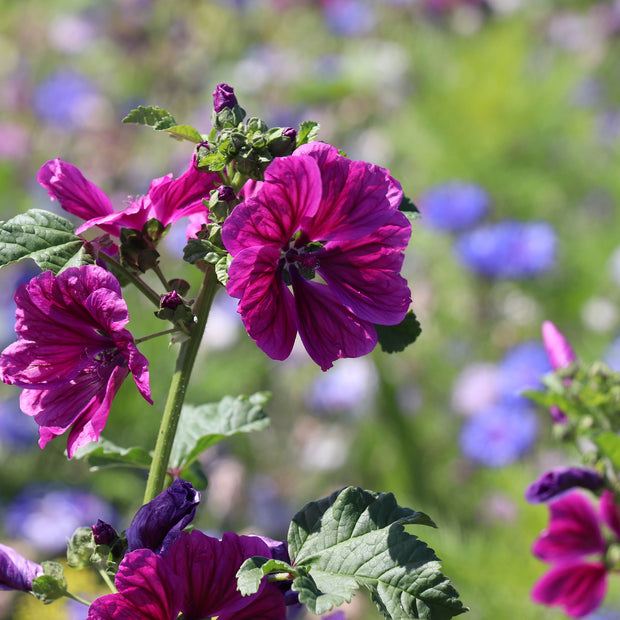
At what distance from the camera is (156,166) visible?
311 cm

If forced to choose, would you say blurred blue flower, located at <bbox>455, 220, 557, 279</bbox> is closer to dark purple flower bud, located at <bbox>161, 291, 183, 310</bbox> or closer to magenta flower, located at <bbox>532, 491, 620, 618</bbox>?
magenta flower, located at <bbox>532, 491, 620, 618</bbox>

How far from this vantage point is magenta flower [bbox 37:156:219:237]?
572mm

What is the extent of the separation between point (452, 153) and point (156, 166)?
1.05m

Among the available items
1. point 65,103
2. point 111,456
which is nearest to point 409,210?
point 111,456

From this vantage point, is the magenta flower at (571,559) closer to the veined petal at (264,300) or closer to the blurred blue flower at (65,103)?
the veined petal at (264,300)

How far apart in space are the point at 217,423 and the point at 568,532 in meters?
0.40

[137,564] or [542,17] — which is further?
[542,17]

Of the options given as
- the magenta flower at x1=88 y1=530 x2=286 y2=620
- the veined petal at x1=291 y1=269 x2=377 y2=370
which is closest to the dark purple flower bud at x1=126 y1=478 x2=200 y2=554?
the magenta flower at x1=88 y1=530 x2=286 y2=620

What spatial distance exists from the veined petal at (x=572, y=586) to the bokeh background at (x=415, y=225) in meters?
0.55

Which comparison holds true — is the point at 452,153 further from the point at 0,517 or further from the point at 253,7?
the point at 0,517

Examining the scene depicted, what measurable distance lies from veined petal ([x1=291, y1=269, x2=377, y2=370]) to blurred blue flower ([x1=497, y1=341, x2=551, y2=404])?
1.48 metres

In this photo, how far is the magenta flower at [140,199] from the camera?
1.88ft

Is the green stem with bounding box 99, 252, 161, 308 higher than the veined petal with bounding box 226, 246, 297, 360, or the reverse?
the green stem with bounding box 99, 252, 161, 308

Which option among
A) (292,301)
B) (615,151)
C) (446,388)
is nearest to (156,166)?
(446,388)
